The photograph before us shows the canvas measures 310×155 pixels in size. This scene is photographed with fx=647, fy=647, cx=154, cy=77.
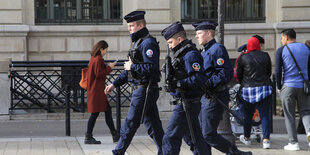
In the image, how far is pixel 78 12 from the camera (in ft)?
70.0

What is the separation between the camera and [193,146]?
7871mm

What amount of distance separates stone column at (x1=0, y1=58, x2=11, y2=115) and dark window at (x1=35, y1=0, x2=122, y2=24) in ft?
22.5

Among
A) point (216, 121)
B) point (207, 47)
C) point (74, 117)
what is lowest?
point (74, 117)

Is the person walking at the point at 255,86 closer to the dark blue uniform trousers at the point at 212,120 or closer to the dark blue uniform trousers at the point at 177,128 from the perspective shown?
the dark blue uniform trousers at the point at 212,120

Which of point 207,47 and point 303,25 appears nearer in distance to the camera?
point 207,47

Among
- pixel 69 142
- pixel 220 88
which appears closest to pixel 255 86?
pixel 220 88

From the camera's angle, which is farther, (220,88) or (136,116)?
(136,116)

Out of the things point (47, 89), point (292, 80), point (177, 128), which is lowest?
point (47, 89)

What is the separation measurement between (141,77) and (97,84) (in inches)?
95.5

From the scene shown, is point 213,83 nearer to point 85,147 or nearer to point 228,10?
point 85,147

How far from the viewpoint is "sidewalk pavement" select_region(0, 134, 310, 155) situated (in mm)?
9406

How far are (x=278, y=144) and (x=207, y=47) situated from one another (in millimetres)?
3097

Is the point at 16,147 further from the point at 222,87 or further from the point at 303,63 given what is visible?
the point at 303,63

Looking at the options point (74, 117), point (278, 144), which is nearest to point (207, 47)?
point (278, 144)
